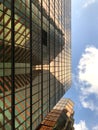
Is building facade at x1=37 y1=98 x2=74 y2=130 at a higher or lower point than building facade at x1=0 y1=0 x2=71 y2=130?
lower

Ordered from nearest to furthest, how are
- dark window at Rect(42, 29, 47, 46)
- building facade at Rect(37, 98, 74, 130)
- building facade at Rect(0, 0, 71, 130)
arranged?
building facade at Rect(0, 0, 71, 130), dark window at Rect(42, 29, 47, 46), building facade at Rect(37, 98, 74, 130)

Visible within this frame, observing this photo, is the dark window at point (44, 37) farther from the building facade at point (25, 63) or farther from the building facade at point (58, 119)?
the building facade at point (58, 119)

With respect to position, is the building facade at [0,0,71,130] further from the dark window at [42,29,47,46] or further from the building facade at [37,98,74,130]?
the building facade at [37,98,74,130]

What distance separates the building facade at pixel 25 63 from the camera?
18562 millimetres

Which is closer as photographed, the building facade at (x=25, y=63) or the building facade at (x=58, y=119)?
the building facade at (x=25, y=63)

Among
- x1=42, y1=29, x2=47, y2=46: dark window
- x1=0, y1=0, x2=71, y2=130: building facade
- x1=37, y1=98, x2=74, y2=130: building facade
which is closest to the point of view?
x1=0, y1=0, x2=71, y2=130: building facade

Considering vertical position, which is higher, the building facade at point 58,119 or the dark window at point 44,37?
the dark window at point 44,37


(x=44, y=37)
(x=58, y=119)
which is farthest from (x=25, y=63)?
(x=58, y=119)

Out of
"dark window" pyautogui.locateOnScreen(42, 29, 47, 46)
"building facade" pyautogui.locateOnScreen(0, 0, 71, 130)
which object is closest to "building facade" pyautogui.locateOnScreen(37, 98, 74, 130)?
"building facade" pyautogui.locateOnScreen(0, 0, 71, 130)

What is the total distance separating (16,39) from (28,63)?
5.62 meters

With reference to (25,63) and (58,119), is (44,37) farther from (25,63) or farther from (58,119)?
(58,119)

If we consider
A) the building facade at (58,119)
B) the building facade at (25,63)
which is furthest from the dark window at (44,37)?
the building facade at (58,119)

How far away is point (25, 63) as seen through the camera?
2511 centimetres

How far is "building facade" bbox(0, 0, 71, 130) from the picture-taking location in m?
18.6
